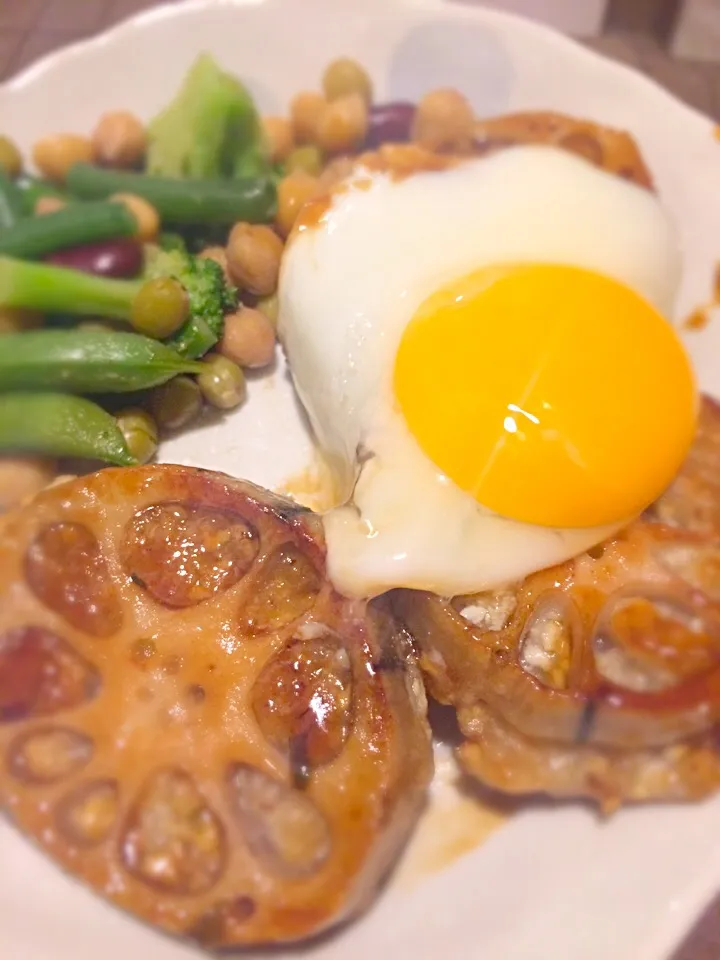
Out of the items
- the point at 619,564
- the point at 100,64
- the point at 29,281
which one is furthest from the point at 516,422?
the point at 100,64

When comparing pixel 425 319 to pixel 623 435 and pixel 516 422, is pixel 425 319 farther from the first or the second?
pixel 623 435

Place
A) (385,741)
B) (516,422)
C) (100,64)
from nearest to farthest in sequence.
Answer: (385,741) → (516,422) → (100,64)

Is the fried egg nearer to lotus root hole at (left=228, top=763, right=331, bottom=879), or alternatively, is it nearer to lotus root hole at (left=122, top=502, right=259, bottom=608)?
lotus root hole at (left=122, top=502, right=259, bottom=608)

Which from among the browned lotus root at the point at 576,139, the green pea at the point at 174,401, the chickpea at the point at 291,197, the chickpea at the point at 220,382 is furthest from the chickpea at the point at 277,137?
the green pea at the point at 174,401

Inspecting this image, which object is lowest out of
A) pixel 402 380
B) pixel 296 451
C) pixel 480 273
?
pixel 296 451

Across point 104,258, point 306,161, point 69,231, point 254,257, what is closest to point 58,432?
point 104,258

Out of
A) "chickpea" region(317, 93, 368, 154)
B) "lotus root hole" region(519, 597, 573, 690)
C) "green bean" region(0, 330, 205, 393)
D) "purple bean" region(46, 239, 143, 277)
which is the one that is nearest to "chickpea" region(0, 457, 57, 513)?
"green bean" region(0, 330, 205, 393)
